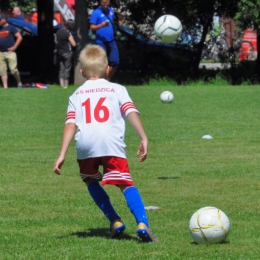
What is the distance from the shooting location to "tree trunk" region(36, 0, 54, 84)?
2630cm

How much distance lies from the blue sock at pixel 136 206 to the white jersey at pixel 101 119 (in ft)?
0.90

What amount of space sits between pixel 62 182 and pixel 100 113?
3.01 meters

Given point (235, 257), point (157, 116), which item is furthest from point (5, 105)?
point (235, 257)

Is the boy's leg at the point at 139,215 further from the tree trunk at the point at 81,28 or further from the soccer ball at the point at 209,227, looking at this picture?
the tree trunk at the point at 81,28

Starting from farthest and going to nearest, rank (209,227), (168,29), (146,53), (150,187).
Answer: (146,53), (168,29), (150,187), (209,227)

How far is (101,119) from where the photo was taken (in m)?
5.92

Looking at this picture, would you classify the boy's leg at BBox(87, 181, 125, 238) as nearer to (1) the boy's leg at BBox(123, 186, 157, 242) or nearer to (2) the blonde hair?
(1) the boy's leg at BBox(123, 186, 157, 242)

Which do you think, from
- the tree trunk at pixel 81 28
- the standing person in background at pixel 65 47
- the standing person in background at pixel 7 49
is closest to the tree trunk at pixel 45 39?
the tree trunk at pixel 81 28

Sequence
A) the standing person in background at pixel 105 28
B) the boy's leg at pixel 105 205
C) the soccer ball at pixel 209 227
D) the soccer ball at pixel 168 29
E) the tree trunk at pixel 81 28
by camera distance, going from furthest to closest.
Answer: the tree trunk at pixel 81 28, the soccer ball at pixel 168 29, the standing person in background at pixel 105 28, the boy's leg at pixel 105 205, the soccer ball at pixel 209 227

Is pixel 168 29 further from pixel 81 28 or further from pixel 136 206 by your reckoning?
pixel 136 206

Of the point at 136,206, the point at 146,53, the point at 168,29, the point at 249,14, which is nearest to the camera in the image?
the point at 136,206

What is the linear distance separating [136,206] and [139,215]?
0.07 m

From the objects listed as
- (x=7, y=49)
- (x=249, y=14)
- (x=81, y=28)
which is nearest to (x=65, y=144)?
(x=7, y=49)

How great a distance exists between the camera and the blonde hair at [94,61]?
5.97m
